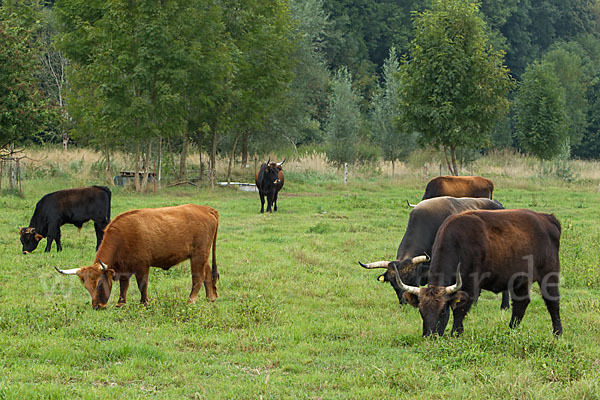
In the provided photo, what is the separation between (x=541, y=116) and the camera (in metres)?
38.7

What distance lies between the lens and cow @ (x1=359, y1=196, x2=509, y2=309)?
8.82 meters

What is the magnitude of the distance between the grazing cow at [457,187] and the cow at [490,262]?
311 inches

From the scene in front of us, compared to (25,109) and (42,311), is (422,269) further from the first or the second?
(25,109)

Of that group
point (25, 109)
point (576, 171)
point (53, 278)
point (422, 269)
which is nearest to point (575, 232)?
point (422, 269)

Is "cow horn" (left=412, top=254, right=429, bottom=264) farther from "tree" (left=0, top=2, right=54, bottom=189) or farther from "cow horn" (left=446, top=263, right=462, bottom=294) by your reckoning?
"tree" (left=0, top=2, right=54, bottom=189)

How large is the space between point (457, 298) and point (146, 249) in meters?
4.03

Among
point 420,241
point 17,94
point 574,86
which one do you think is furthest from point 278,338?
point 574,86

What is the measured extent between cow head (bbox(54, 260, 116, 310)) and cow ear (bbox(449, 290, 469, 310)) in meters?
4.16

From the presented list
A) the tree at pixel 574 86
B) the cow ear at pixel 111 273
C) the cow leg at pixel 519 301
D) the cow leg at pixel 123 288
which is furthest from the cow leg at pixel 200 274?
the tree at pixel 574 86

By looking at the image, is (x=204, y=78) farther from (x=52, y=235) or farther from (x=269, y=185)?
(x=52, y=235)

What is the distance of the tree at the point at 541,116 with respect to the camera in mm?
38531

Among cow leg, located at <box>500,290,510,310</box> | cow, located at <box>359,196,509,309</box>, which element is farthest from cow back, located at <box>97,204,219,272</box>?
cow leg, located at <box>500,290,510,310</box>

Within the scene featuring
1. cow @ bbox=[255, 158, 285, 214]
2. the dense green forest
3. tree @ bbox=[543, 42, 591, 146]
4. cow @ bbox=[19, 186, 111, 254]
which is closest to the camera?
cow @ bbox=[19, 186, 111, 254]

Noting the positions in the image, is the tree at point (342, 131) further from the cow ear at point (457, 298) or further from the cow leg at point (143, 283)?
the cow ear at point (457, 298)
